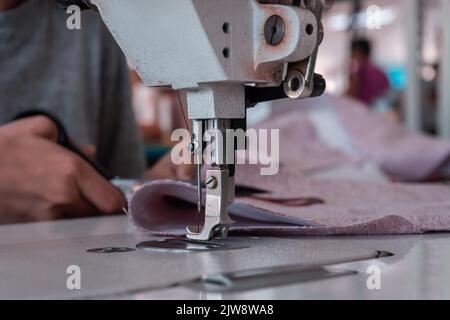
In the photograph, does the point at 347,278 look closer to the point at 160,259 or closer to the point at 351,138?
the point at 160,259

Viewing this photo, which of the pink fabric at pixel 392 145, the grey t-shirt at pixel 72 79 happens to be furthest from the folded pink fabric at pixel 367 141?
the grey t-shirt at pixel 72 79

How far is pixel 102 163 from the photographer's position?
2111mm

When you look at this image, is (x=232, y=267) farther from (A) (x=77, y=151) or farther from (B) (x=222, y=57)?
(A) (x=77, y=151)

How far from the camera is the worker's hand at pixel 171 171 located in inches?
67.2

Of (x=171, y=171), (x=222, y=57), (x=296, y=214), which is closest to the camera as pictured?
(x=222, y=57)

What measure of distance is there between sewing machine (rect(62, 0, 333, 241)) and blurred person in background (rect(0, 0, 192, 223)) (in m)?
0.55

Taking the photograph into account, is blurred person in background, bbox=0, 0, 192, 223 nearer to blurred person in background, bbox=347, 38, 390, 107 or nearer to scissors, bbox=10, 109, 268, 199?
scissors, bbox=10, 109, 268, 199

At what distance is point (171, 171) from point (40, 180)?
40cm

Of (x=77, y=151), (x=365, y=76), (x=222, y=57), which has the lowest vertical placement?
(x=77, y=151)

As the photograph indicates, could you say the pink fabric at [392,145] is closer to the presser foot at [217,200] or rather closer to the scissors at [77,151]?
the scissors at [77,151]

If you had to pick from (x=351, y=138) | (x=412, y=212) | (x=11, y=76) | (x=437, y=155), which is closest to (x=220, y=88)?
(x=412, y=212)

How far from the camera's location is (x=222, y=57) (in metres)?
0.89

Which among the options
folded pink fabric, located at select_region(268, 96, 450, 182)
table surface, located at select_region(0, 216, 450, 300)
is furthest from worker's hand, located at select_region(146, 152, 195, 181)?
table surface, located at select_region(0, 216, 450, 300)

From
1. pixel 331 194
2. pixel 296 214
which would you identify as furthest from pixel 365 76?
pixel 296 214
